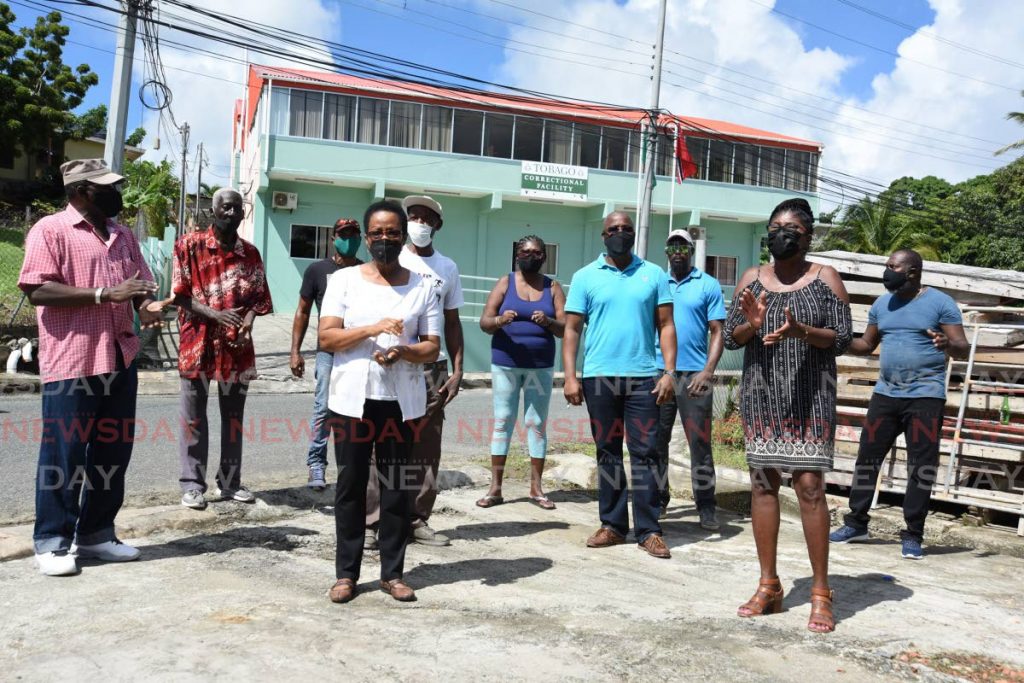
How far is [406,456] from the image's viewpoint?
429 centimetres

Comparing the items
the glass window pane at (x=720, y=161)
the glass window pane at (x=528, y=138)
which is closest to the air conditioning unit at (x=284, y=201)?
the glass window pane at (x=528, y=138)

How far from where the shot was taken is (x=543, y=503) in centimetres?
640

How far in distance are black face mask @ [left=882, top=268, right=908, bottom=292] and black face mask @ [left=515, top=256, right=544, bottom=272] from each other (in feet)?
7.65

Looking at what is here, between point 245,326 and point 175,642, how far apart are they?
2.59 meters

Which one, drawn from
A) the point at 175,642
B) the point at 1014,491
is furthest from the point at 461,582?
the point at 1014,491

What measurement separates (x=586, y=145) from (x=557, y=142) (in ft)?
3.24

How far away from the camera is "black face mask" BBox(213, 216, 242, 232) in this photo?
5.52 metres

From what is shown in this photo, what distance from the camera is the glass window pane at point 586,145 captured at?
27938mm

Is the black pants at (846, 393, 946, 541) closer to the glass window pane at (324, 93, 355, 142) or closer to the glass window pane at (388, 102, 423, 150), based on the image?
the glass window pane at (324, 93, 355, 142)

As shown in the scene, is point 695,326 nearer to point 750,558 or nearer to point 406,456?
point 750,558

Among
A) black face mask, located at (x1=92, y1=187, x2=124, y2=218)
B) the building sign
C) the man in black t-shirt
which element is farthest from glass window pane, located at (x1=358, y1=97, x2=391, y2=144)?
black face mask, located at (x1=92, y1=187, x2=124, y2=218)

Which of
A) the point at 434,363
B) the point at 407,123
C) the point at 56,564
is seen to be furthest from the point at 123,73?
the point at 407,123

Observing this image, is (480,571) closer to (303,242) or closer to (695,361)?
(695,361)

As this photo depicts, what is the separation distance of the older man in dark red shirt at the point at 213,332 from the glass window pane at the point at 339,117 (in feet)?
67.5
